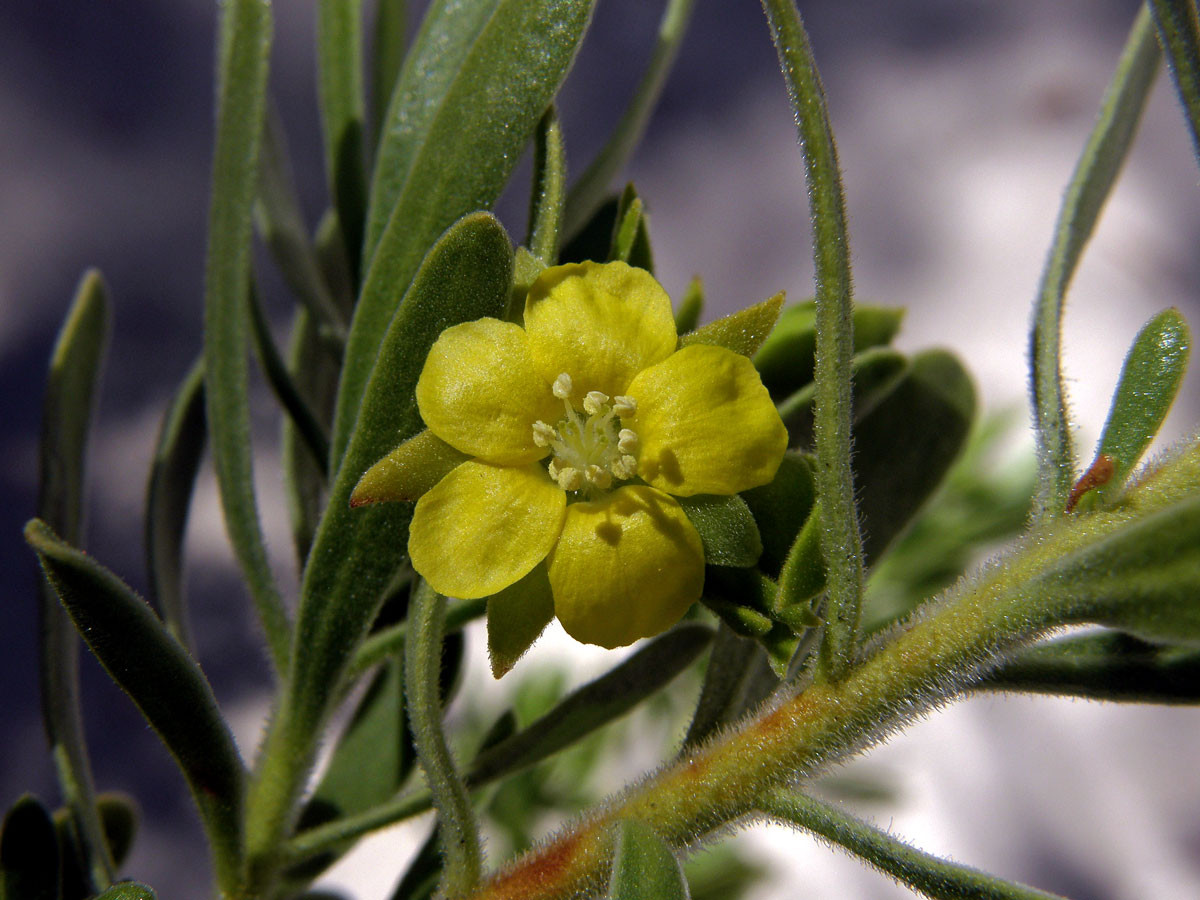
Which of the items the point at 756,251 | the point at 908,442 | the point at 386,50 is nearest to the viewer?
the point at 908,442

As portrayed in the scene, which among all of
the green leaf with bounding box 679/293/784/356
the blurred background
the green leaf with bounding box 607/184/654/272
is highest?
the green leaf with bounding box 607/184/654/272

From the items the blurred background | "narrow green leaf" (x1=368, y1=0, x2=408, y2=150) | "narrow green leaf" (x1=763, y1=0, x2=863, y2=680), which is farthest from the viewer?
the blurred background

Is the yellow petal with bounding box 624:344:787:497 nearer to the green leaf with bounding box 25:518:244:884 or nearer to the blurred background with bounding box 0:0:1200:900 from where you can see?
the green leaf with bounding box 25:518:244:884

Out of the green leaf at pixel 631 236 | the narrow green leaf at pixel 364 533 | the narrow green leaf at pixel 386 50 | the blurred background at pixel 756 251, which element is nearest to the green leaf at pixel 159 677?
the narrow green leaf at pixel 364 533

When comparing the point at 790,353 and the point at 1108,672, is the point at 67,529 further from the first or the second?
the point at 1108,672

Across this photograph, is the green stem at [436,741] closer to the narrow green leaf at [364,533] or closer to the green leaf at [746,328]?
the narrow green leaf at [364,533]

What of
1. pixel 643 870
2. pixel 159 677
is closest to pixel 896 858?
pixel 643 870

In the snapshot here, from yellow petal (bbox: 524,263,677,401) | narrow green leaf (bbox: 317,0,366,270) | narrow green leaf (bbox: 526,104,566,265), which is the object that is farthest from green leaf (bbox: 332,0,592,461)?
narrow green leaf (bbox: 317,0,366,270)
